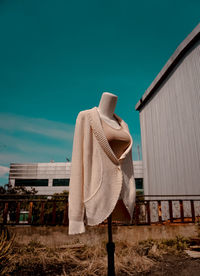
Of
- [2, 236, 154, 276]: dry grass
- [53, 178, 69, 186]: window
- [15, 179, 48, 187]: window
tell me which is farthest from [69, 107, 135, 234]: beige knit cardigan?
[15, 179, 48, 187]: window

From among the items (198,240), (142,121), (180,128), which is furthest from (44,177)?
(198,240)

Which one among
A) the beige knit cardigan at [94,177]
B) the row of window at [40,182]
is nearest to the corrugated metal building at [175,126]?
the beige knit cardigan at [94,177]

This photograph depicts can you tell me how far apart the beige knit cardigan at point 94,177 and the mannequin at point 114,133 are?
3.0 inches

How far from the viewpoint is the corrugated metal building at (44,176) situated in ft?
111

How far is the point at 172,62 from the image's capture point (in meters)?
8.45

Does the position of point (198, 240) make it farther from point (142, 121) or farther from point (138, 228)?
point (142, 121)

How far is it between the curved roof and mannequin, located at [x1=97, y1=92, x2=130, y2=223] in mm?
7039

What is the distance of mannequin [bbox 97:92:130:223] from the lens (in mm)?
1731

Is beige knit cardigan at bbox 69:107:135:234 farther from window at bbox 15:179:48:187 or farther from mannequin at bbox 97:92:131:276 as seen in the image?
window at bbox 15:179:48:187

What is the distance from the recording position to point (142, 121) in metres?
11.3

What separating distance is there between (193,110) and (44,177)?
31818 mm

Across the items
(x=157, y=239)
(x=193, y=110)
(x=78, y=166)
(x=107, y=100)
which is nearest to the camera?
(x=78, y=166)

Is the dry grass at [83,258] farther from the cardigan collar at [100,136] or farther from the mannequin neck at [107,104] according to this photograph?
the mannequin neck at [107,104]

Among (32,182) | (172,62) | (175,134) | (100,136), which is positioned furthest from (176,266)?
(32,182)
